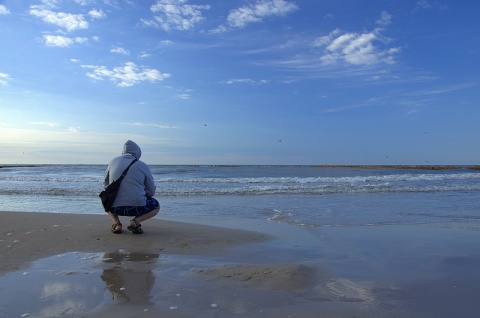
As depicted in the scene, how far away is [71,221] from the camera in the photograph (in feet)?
23.8

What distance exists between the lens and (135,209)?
19.9ft

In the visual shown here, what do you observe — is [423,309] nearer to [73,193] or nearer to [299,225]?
[299,225]

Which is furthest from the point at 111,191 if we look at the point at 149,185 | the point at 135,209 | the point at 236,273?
the point at 236,273

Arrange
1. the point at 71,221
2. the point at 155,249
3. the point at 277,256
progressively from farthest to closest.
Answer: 1. the point at 71,221
2. the point at 155,249
3. the point at 277,256

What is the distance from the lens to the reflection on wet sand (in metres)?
3.09

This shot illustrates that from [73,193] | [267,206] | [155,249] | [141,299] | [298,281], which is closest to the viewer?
[141,299]

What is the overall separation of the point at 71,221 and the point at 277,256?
452 cm

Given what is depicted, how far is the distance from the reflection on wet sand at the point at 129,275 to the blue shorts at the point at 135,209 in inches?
47.9

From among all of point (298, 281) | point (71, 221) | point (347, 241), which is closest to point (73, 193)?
point (71, 221)

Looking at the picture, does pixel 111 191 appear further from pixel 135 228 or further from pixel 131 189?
pixel 135 228

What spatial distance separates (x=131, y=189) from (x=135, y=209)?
359 millimetres

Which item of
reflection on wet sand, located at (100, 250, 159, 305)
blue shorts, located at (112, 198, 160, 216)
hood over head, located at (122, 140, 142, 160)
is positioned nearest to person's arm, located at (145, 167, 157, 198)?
blue shorts, located at (112, 198, 160, 216)

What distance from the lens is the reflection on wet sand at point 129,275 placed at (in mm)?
3088

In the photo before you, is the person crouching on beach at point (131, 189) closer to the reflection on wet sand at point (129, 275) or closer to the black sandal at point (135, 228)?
the black sandal at point (135, 228)
